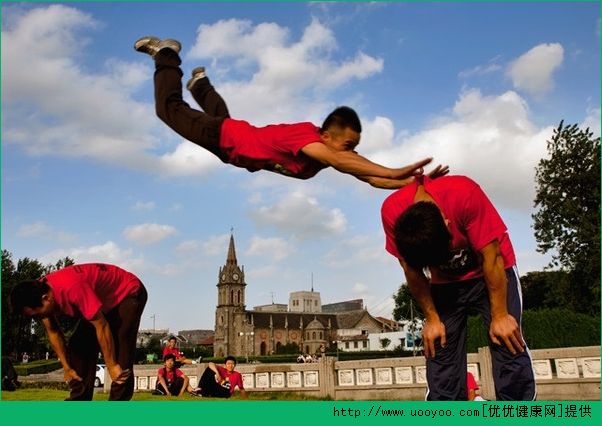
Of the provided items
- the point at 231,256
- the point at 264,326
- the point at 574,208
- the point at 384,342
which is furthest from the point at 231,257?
the point at 574,208

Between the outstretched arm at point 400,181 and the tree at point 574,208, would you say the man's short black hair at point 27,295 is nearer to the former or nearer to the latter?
the outstretched arm at point 400,181

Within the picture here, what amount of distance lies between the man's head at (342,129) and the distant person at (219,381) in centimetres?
938

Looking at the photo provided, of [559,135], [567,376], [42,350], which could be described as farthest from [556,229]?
[42,350]

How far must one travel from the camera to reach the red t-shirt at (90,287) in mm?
6008

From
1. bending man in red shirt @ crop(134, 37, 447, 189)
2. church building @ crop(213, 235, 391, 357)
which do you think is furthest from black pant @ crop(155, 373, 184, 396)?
church building @ crop(213, 235, 391, 357)

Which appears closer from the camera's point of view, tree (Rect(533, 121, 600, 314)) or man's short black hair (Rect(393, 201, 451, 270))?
man's short black hair (Rect(393, 201, 451, 270))

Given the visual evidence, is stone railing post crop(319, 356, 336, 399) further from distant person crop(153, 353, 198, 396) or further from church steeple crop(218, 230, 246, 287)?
church steeple crop(218, 230, 246, 287)

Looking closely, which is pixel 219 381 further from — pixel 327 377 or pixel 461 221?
pixel 461 221

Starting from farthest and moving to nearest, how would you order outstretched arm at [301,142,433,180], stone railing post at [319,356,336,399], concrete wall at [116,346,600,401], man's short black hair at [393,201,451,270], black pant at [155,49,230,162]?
stone railing post at [319,356,336,399], concrete wall at [116,346,600,401], black pant at [155,49,230,162], outstretched arm at [301,142,433,180], man's short black hair at [393,201,451,270]

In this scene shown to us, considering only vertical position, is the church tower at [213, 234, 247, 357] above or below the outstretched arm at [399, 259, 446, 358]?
above

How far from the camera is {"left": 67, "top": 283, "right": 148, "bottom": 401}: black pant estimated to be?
6473 mm

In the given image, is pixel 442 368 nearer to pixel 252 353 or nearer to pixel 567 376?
pixel 567 376

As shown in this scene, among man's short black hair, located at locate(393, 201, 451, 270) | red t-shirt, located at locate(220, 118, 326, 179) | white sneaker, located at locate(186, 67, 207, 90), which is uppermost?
white sneaker, located at locate(186, 67, 207, 90)

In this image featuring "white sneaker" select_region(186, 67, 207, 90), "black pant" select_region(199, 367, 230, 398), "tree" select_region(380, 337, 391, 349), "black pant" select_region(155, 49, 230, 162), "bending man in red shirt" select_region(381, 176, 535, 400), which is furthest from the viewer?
"tree" select_region(380, 337, 391, 349)
